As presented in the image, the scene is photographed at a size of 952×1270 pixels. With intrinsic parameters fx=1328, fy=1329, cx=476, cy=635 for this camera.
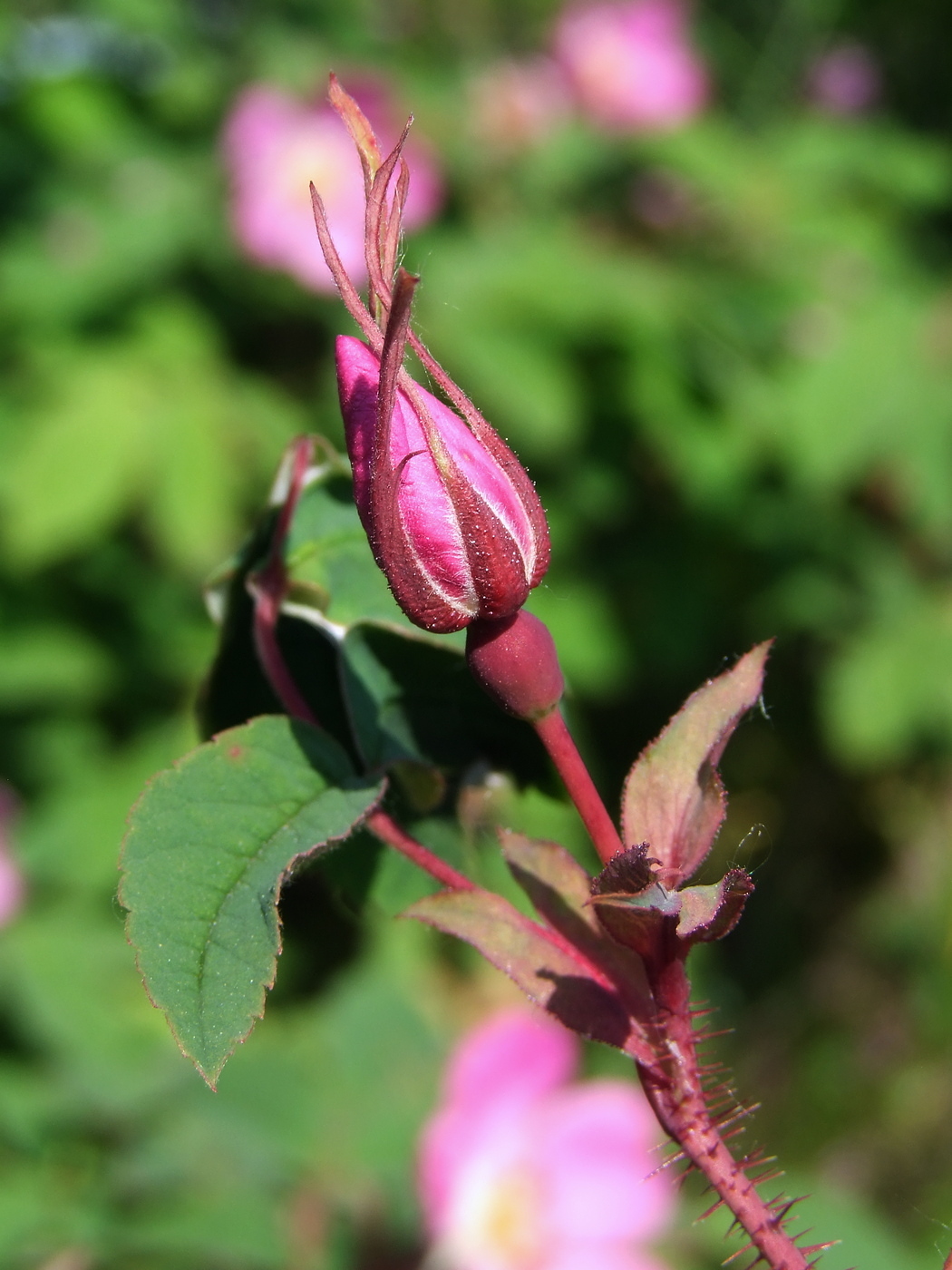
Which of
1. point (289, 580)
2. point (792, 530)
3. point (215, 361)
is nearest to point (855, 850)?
point (792, 530)

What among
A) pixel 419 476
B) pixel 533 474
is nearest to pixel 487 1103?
pixel 533 474

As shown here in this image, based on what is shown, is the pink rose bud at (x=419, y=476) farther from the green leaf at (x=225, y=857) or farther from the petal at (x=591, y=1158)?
the petal at (x=591, y=1158)

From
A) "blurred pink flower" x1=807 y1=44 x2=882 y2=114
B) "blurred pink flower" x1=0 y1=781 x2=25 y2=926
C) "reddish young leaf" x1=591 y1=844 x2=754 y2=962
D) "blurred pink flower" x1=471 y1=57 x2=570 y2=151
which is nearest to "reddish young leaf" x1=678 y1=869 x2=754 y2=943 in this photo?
"reddish young leaf" x1=591 y1=844 x2=754 y2=962

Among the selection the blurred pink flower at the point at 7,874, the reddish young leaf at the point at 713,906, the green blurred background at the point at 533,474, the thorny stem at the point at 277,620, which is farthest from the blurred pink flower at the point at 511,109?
the reddish young leaf at the point at 713,906

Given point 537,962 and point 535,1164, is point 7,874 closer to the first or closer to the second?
point 535,1164

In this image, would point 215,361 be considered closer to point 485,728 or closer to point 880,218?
point 880,218

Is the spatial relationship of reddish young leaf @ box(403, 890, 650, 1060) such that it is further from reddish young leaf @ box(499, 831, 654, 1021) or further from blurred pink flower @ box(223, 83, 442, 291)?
blurred pink flower @ box(223, 83, 442, 291)

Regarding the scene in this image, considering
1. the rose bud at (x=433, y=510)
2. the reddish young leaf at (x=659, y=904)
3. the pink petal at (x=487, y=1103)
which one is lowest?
the pink petal at (x=487, y=1103)
